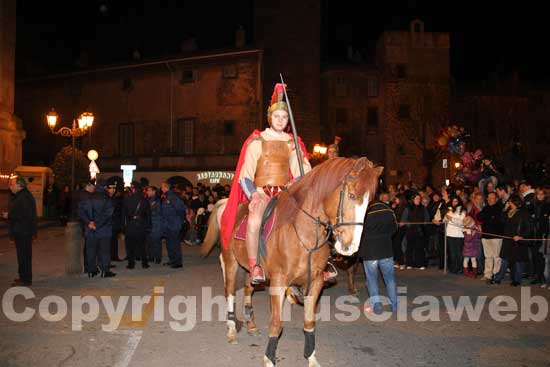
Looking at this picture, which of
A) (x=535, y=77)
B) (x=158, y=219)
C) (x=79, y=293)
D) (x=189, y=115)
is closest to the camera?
(x=79, y=293)

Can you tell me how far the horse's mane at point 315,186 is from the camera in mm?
5629

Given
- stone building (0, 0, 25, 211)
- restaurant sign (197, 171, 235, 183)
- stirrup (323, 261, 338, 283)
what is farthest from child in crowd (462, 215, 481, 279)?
restaurant sign (197, 171, 235, 183)

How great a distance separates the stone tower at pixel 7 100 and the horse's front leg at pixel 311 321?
24844mm

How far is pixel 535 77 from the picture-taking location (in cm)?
5009

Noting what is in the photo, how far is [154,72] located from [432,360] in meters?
38.6

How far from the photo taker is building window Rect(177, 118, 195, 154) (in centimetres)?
4107

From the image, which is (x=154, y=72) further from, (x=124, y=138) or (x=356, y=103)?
(x=356, y=103)

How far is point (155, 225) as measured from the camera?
14781 millimetres

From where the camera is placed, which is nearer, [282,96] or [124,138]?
[282,96]

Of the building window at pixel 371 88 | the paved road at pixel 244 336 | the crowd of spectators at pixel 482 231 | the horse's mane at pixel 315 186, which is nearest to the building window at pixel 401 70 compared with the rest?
the building window at pixel 371 88

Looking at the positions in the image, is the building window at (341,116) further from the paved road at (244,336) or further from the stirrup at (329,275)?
the stirrup at (329,275)

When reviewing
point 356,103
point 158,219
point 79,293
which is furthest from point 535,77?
point 79,293

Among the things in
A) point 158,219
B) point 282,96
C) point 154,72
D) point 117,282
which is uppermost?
point 154,72

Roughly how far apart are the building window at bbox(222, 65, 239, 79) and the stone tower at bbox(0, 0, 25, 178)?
48.7ft
